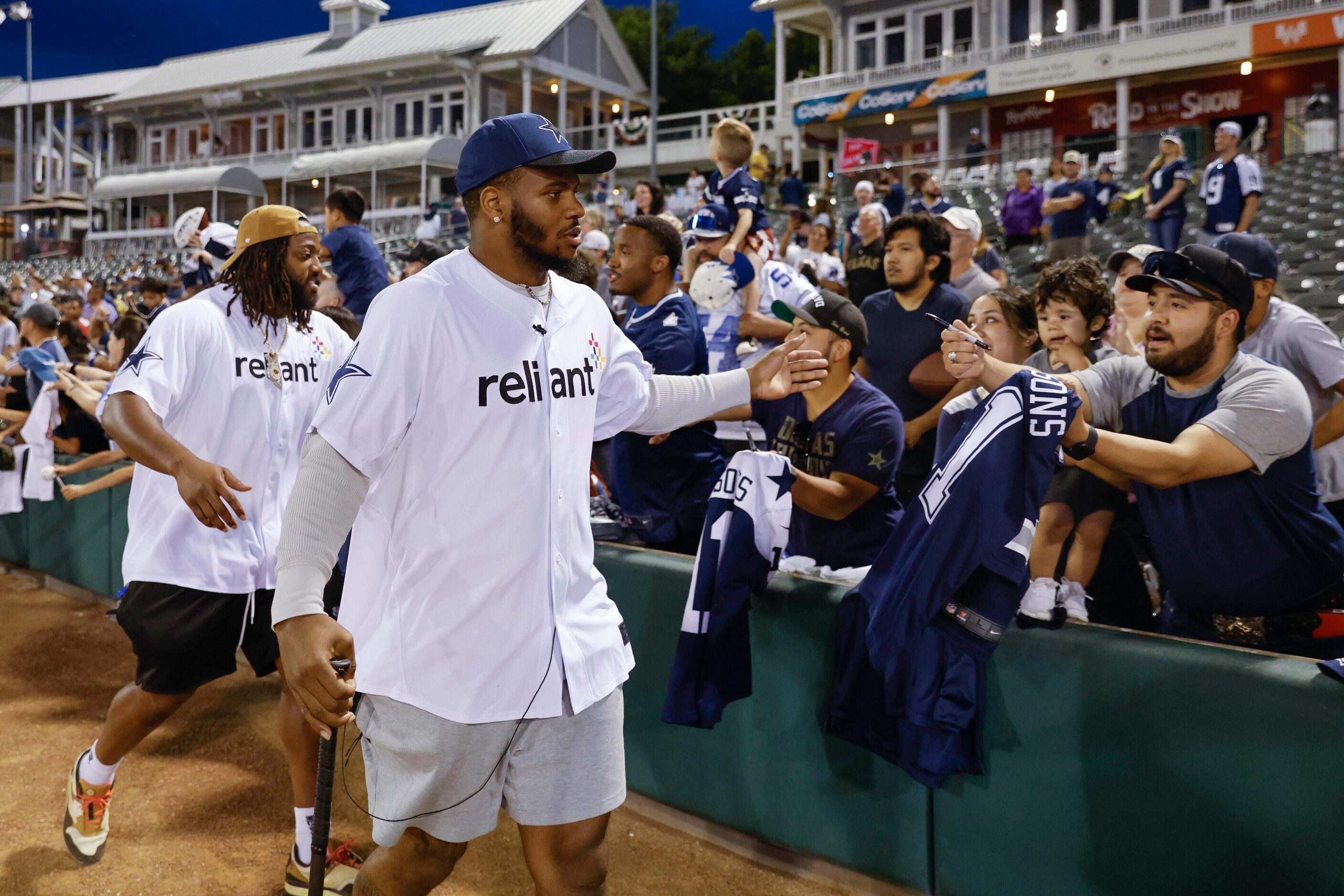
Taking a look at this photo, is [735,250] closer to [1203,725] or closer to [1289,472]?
[1289,472]

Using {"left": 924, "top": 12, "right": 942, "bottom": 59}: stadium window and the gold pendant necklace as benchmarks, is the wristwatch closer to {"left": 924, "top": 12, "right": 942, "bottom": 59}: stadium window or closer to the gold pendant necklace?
the gold pendant necklace

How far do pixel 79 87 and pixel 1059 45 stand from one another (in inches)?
1614

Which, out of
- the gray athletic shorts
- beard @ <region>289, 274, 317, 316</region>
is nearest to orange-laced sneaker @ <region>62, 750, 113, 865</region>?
beard @ <region>289, 274, 317, 316</region>

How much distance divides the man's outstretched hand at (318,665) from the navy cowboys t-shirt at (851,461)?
2.14m

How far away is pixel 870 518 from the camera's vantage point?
12.9 feet

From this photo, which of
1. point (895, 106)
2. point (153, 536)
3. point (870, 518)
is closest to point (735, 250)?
point (870, 518)

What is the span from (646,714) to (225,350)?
213 cm

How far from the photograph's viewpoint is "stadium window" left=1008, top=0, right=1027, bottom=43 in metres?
29.9

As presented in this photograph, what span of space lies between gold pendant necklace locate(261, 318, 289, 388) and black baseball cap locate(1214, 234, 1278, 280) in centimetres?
334

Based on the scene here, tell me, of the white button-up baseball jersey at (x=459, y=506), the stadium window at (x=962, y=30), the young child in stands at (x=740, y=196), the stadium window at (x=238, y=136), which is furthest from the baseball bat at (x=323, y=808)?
the stadium window at (x=238, y=136)

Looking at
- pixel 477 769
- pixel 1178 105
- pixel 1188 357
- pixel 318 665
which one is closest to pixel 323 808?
pixel 477 769

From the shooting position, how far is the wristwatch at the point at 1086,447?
2.91 m

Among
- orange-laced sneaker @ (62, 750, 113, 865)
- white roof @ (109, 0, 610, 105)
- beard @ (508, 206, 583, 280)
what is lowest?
orange-laced sneaker @ (62, 750, 113, 865)

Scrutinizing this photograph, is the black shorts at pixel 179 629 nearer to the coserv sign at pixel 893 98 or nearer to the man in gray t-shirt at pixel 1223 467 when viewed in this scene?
the man in gray t-shirt at pixel 1223 467
